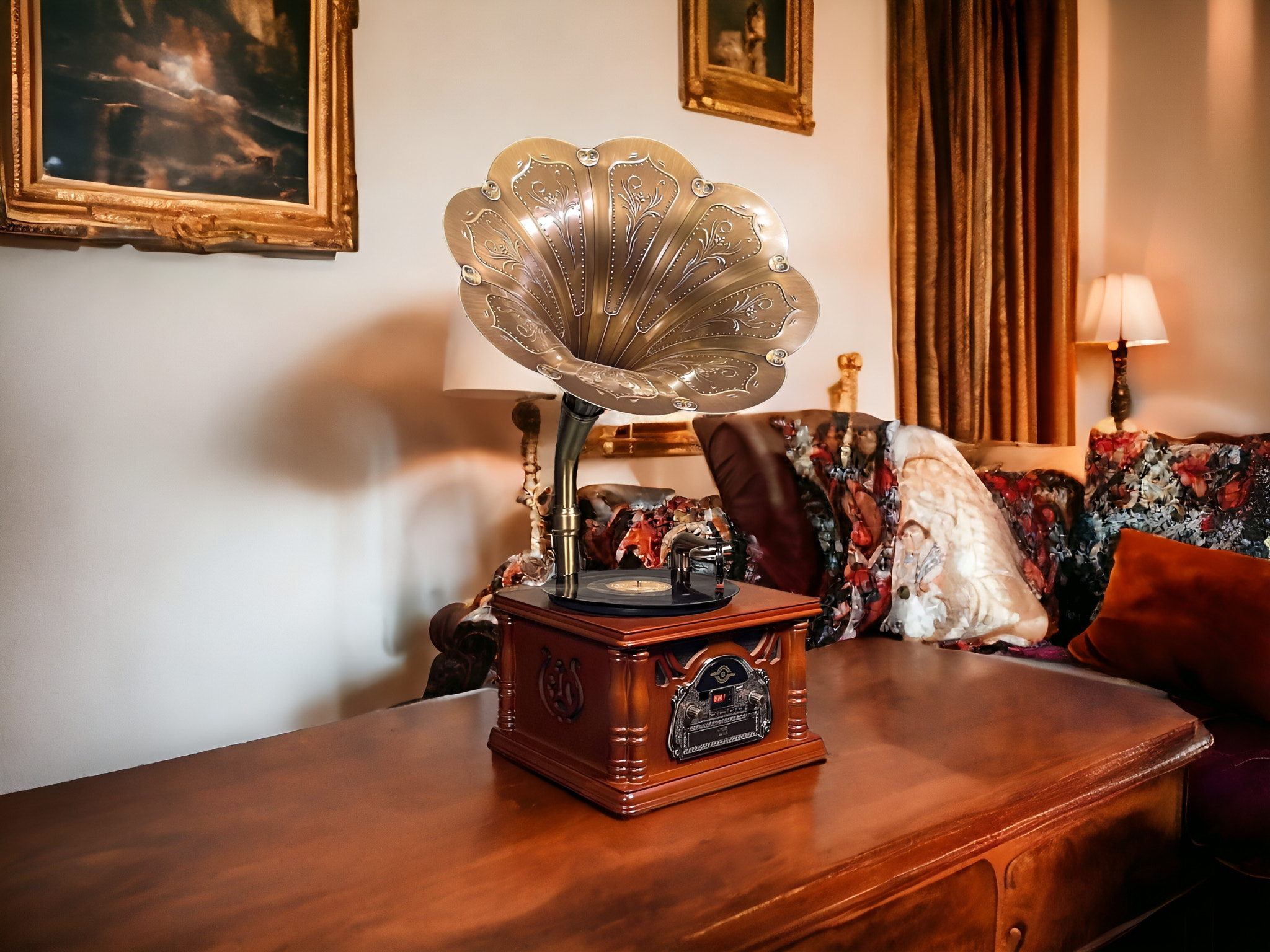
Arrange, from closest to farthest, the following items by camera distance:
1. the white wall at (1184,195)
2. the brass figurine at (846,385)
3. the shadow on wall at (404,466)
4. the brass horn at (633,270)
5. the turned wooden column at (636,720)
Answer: the turned wooden column at (636,720), the brass horn at (633,270), the shadow on wall at (404,466), the brass figurine at (846,385), the white wall at (1184,195)

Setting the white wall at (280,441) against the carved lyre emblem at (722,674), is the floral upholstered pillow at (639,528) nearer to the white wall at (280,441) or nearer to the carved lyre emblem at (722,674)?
the white wall at (280,441)

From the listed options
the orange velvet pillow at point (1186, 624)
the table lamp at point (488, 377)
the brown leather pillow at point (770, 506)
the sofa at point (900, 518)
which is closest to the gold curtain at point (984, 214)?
the sofa at point (900, 518)

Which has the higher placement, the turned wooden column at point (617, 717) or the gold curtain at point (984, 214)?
the gold curtain at point (984, 214)

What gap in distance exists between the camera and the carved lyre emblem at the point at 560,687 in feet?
3.14

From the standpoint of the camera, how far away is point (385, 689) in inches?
91.4

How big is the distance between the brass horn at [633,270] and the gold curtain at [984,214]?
7.03ft

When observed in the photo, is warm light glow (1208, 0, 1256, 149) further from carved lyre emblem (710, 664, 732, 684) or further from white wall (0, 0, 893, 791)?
carved lyre emblem (710, 664, 732, 684)

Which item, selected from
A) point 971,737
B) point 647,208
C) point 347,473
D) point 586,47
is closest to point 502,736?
point 971,737

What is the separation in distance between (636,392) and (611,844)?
1.55 ft

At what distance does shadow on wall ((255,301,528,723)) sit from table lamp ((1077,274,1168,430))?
7.58ft

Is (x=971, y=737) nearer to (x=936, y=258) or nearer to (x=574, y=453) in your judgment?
(x=574, y=453)

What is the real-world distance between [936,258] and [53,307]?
2784 millimetres

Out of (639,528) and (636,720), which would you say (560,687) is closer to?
(636,720)

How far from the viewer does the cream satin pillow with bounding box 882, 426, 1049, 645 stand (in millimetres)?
1994
